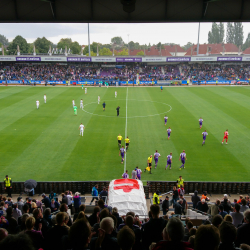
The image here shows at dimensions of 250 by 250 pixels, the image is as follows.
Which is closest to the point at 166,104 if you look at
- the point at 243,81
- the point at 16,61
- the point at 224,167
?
the point at 224,167

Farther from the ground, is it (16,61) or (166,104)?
(16,61)

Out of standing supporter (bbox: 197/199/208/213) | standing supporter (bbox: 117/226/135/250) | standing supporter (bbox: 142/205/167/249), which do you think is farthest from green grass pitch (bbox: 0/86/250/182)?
standing supporter (bbox: 117/226/135/250)

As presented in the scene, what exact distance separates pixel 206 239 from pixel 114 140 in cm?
1943

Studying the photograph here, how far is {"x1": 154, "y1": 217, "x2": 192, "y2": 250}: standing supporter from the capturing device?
3.11 metres

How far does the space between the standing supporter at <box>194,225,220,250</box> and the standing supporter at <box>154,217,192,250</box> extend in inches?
6.8

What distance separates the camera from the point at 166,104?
3756 centimetres

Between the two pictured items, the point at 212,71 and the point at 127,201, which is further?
the point at 212,71

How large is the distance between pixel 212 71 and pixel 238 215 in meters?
68.7

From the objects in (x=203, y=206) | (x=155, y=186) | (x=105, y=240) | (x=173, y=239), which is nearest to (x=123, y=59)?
(x=155, y=186)

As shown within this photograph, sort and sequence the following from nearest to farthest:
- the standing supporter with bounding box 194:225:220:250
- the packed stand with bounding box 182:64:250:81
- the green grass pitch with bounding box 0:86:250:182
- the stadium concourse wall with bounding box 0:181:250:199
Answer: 1. the standing supporter with bounding box 194:225:220:250
2. the stadium concourse wall with bounding box 0:181:250:199
3. the green grass pitch with bounding box 0:86:250:182
4. the packed stand with bounding box 182:64:250:81

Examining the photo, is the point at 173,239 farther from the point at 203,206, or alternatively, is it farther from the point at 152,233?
the point at 203,206
